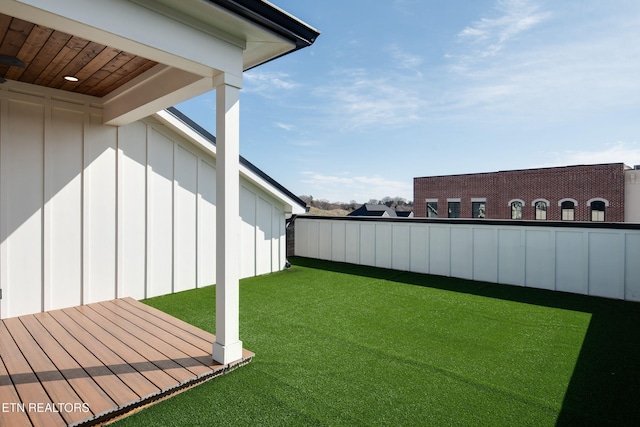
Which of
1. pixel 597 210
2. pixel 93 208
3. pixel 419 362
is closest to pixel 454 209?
pixel 597 210

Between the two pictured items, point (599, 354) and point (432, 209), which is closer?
point (599, 354)

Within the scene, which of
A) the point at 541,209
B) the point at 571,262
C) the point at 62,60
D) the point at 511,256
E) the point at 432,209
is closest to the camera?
the point at 62,60

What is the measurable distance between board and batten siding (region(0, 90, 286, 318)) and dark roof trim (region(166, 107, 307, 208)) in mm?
333

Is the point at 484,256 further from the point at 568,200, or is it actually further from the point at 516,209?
the point at 516,209

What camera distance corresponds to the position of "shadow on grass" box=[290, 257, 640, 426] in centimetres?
219

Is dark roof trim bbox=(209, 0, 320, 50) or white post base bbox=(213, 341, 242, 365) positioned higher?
dark roof trim bbox=(209, 0, 320, 50)

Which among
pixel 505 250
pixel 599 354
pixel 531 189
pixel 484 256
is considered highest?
pixel 531 189

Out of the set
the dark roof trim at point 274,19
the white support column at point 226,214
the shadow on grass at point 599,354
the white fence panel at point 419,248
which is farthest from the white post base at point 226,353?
the white fence panel at point 419,248

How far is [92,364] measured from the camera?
9.07ft

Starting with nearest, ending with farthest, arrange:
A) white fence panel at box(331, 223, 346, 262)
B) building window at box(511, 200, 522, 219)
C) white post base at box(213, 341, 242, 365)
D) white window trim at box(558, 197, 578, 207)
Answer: white post base at box(213, 341, 242, 365) → white fence panel at box(331, 223, 346, 262) → white window trim at box(558, 197, 578, 207) → building window at box(511, 200, 522, 219)

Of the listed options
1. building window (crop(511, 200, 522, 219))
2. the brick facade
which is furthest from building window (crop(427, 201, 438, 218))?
building window (crop(511, 200, 522, 219))

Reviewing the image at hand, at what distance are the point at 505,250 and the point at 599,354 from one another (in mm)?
3096

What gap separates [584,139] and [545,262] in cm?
1880

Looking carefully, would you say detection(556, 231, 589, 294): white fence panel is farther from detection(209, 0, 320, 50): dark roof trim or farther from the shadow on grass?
detection(209, 0, 320, 50): dark roof trim
